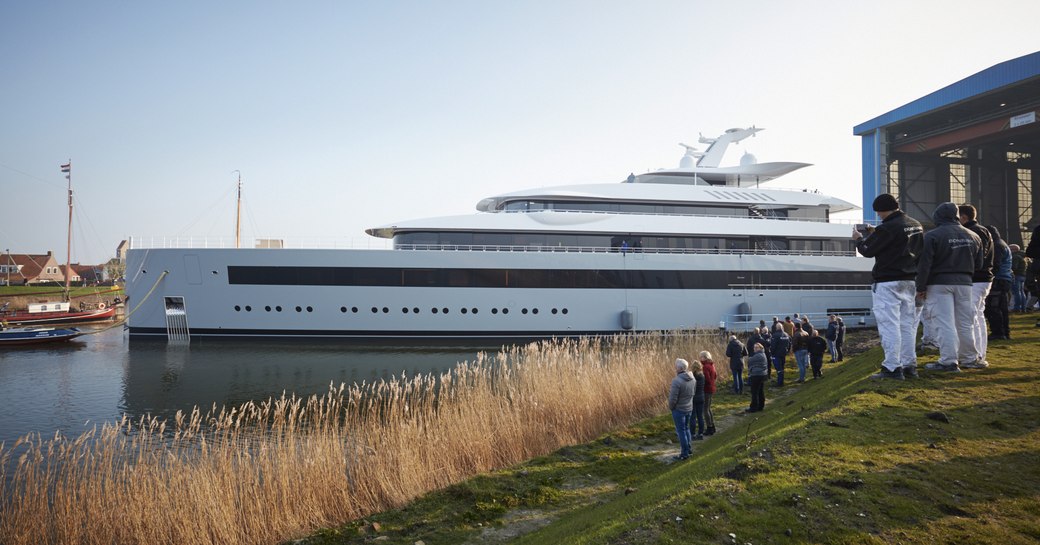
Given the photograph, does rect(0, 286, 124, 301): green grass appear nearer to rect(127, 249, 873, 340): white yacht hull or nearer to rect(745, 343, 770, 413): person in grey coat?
rect(127, 249, 873, 340): white yacht hull

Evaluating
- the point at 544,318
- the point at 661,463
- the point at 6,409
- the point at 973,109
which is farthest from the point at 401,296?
the point at 973,109

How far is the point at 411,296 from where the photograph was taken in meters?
18.1

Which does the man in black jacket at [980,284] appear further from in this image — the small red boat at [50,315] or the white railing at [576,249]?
the small red boat at [50,315]

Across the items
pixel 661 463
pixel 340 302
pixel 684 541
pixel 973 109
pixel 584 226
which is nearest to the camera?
pixel 684 541

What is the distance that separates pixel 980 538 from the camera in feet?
8.54

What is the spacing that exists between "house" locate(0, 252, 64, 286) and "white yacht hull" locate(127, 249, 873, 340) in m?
47.8

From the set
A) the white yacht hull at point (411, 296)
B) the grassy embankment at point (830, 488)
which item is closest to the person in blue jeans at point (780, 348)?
the grassy embankment at point (830, 488)

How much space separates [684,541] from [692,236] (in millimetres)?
18239

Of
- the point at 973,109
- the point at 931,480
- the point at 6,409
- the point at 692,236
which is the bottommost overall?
the point at 6,409

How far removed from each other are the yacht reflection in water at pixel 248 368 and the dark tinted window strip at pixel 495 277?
212cm

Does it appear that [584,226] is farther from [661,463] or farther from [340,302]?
[661,463]

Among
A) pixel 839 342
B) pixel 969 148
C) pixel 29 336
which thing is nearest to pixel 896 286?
pixel 839 342

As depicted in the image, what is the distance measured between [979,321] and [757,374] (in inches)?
102

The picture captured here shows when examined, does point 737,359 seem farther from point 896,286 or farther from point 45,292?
point 45,292
